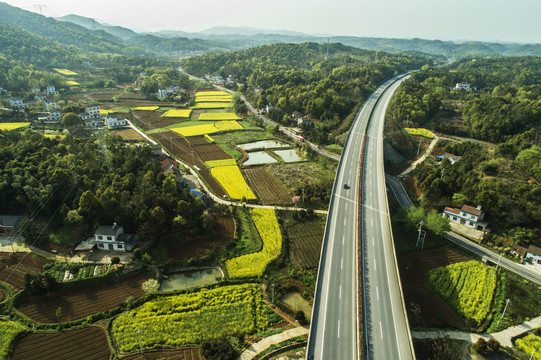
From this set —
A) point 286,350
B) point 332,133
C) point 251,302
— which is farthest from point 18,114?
point 286,350

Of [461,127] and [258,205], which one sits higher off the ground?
[461,127]

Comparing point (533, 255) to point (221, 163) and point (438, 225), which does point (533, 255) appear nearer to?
point (438, 225)

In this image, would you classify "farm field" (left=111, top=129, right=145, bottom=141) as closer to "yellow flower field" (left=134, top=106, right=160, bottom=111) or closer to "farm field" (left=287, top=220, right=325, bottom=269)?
"yellow flower field" (left=134, top=106, right=160, bottom=111)

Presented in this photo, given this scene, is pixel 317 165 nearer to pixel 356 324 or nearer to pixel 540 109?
pixel 356 324

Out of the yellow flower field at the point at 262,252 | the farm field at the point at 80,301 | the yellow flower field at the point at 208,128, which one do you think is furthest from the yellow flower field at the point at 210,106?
the farm field at the point at 80,301

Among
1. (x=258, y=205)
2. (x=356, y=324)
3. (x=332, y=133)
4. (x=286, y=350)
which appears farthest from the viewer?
(x=332, y=133)

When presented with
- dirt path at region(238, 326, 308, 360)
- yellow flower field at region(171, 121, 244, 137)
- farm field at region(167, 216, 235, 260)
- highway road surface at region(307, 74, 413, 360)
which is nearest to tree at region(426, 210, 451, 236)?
highway road surface at region(307, 74, 413, 360)
